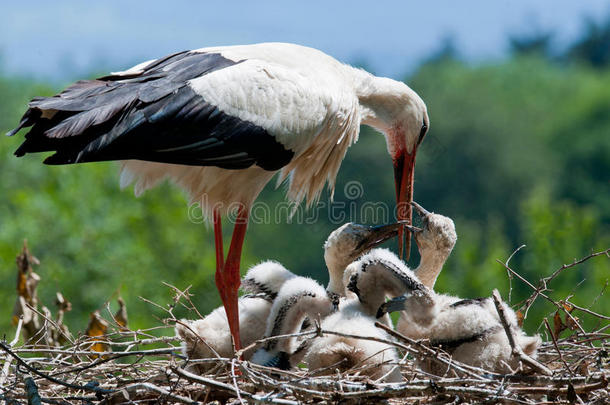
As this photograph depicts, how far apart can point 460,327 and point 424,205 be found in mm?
27406

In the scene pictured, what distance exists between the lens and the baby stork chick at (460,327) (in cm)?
415

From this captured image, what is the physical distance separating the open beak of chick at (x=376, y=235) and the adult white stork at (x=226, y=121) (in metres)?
0.49

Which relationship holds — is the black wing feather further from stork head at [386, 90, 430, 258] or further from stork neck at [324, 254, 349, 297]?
stork head at [386, 90, 430, 258]

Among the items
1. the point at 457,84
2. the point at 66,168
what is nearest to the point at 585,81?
the point at 457,84

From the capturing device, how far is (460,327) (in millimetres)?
4215

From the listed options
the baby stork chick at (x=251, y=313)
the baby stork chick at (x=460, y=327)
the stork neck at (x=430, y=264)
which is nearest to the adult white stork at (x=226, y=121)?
the baby stork chick at (x=251, y=313)

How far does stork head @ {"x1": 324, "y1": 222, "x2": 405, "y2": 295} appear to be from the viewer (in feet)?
16.3

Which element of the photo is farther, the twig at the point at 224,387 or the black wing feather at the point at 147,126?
the black wing feather at the point at 147,126

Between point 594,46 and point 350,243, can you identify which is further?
point 594,46

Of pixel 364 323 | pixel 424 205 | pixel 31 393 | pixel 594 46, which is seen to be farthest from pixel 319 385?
pixel 594 46

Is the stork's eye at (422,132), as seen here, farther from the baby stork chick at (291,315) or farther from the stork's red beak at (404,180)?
the baby stork chick at (291,315)

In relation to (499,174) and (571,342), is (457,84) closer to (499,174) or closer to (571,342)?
(499,174)

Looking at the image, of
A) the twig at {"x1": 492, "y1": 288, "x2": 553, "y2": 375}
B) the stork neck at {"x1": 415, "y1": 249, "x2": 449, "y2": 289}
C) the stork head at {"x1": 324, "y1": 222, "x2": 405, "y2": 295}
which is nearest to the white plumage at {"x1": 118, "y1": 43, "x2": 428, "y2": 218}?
the stork head at {"x1": 324, "y1": 222, "x2": 405, "y2": 295}

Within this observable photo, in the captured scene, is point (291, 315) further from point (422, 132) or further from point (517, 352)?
point (422, 132)
